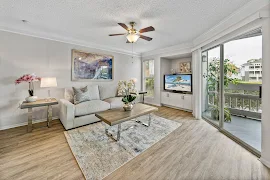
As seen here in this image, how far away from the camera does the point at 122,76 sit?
4945mm

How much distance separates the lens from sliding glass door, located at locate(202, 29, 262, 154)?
94.0 inches

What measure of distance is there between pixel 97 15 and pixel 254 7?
100 inches

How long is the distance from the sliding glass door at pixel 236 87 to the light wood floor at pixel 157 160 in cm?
50

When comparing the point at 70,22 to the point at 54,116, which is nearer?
the point at 70,22

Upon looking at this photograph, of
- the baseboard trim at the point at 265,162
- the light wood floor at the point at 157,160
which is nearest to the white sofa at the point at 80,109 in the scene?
the light wood floor at the point at 157,160

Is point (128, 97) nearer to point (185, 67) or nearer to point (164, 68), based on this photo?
point (164, 68)

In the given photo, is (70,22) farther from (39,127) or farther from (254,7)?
(254,7)

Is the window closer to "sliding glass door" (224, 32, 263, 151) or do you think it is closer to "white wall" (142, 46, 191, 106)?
"white wall" (142, 46, 191, 106)

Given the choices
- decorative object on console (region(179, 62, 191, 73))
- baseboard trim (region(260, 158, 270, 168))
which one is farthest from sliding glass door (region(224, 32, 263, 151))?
decorative object on console (region(179, 62, 191, 73))

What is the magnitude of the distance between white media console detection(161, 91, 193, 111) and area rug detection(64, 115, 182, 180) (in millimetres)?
1385

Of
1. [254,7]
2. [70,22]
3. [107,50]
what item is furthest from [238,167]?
[107,50]

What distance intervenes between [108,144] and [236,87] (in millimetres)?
3850

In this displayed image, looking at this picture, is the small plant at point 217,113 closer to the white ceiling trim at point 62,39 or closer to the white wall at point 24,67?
the white ceiling trim at point 62,39

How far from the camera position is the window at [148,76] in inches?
213
